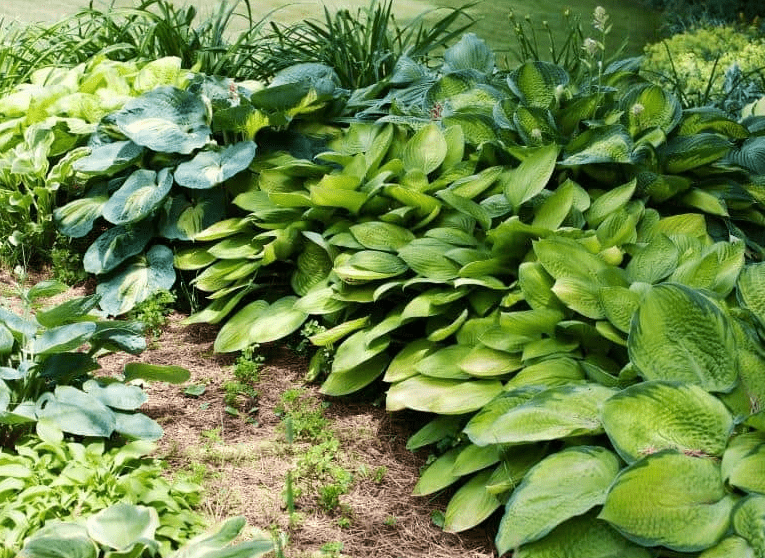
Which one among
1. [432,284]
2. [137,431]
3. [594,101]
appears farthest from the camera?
[594,101]

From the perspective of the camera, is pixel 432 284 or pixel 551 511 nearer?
pixel 551 511

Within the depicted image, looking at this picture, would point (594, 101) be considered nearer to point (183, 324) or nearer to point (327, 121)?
point (327, 121)

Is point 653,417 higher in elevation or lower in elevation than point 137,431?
higher

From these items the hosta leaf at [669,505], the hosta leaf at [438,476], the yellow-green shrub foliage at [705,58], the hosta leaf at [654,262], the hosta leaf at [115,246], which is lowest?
the yellow-green shrub foliage at [705,58]

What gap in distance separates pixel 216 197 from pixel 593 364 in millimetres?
1900

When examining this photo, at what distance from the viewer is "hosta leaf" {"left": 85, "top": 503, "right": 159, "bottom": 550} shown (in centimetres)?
209

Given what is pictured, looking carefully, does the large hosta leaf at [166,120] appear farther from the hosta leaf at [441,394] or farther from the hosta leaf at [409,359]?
the hosta leaf at [441,394]

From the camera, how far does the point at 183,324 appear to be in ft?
11.9

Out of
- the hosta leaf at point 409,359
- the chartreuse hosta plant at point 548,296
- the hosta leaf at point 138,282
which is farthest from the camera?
the hosta leaf at point 138,282

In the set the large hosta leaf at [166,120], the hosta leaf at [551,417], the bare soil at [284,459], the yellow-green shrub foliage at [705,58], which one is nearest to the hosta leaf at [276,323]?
the bare soil at [284,459]

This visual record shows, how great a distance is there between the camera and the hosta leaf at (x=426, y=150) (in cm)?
348

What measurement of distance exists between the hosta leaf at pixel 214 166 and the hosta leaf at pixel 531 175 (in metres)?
1.10

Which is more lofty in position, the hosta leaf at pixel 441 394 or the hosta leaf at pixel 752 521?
the hosta leaf at pixel 752 521

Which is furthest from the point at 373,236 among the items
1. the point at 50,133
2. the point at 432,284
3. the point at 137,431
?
the point at 50,133
